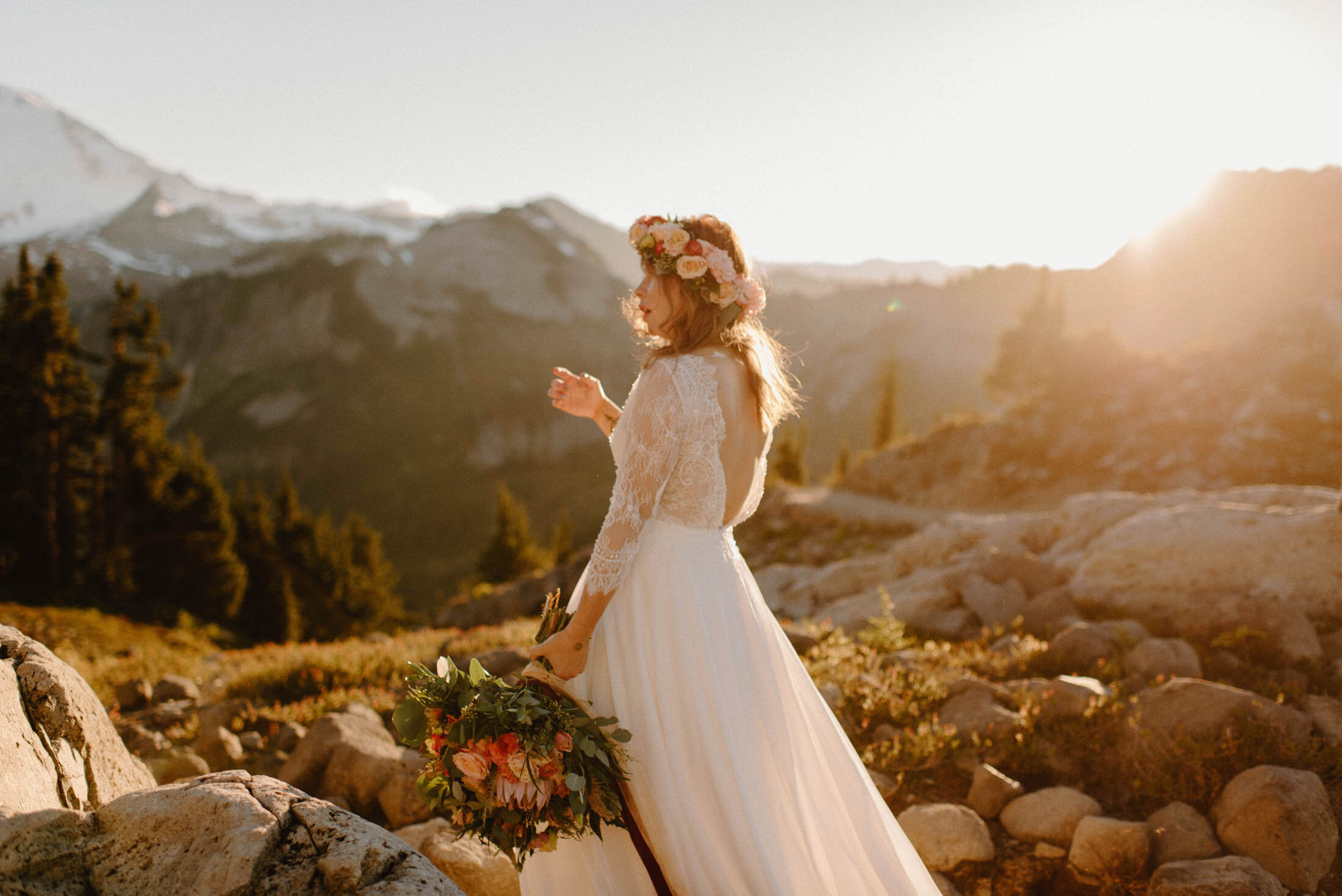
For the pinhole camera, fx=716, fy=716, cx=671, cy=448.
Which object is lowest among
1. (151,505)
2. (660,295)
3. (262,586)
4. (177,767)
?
(262,586)

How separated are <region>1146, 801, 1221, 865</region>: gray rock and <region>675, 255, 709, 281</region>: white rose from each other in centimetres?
410

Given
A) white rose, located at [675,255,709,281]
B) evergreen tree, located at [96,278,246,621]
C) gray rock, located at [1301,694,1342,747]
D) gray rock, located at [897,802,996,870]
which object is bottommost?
evergreen tree, located at [96,278,246,621]

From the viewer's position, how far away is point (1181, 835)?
4.04 m

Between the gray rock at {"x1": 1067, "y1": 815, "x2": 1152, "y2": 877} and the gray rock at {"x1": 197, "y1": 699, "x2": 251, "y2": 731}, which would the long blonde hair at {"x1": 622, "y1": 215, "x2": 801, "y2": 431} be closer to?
the gray rock at {"x1": 1067, "y1": 815, "x2": 1152, "y2": 877}

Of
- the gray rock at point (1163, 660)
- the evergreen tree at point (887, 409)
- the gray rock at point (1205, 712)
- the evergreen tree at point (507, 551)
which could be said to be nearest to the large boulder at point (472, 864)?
the gray rock at point (1205, 712)

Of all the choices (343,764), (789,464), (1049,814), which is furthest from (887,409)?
(343,764)

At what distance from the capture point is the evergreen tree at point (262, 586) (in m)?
39.4

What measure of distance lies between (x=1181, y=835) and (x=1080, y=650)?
2.51 meters

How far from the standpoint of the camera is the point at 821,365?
156250 millimetres

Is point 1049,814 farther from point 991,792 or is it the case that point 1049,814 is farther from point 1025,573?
point 1025,573

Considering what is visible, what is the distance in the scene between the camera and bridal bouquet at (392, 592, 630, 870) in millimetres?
2721

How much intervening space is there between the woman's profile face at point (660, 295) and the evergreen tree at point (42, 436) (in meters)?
33.2

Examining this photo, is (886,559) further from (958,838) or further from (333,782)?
(333,782)

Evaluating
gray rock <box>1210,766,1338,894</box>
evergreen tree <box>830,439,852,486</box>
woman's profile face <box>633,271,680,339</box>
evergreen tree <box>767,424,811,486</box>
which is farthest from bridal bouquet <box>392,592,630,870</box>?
evergreen tree <box>767,424,811,486</box>
